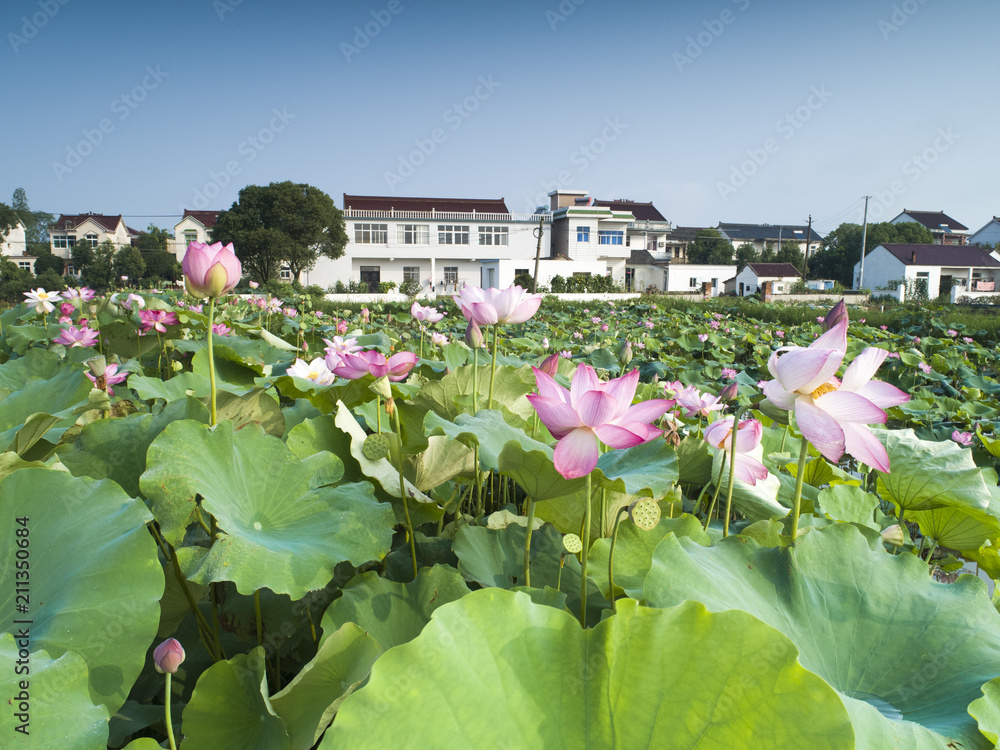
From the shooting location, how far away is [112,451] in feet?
2.39

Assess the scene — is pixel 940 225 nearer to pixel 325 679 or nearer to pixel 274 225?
pixel 274 225

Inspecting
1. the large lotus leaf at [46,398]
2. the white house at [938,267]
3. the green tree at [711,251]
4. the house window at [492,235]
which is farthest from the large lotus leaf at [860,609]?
the green tree at [711,251]

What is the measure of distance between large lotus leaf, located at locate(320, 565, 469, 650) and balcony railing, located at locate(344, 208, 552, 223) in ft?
98.5

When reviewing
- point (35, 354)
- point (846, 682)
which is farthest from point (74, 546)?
point (35, 354)

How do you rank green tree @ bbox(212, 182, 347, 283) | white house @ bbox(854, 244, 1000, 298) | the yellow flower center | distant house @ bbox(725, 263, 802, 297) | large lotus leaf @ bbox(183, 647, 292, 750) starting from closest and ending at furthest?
large lotus leaf @ bbox(183, 647, 292, 750), the yellow flower center, green tree @ bbox(212, 182, 347, 283), white house @ bbox(854, 244, 1000, 298), distant house @ bbox(725, 263, 802, 297)

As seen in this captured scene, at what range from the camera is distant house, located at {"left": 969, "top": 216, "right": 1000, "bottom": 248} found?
41.1 meters

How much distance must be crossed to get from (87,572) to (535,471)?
42cm

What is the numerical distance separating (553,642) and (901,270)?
118 feet

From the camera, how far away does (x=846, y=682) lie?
55 centimetres

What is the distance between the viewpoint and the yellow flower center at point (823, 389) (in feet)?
1.95

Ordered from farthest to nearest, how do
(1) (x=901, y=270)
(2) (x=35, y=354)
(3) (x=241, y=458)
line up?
1. (1) (x=901, y=270)
2. (2) (x=35, y=354)
3. (3) (x=241, y=458)

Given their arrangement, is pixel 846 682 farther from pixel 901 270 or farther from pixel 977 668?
pixel 901 270

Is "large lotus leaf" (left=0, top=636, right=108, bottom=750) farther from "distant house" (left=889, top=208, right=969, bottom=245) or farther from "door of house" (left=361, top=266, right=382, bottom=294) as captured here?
"distant house" (left=889, top=208, right=969, bottom=245)

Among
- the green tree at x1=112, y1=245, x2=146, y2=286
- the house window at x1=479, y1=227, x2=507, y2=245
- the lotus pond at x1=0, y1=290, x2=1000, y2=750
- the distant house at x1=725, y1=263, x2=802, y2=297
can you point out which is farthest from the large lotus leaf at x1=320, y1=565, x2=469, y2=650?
the green tree at x1=112, y1=245, x2=146, y2=286
